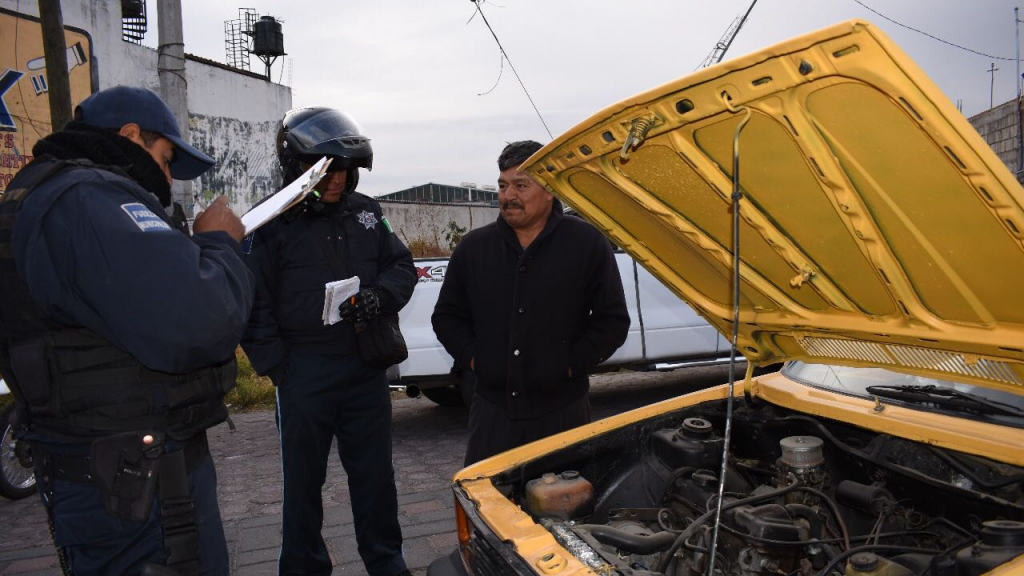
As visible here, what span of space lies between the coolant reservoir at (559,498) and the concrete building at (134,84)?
24.8 feet

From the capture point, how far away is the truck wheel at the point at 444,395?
6.55m

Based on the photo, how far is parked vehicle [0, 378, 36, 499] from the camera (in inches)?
170

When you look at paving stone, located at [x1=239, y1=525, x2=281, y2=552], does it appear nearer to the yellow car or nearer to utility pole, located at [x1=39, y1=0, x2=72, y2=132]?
the yellow car

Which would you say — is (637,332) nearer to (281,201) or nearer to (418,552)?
(418,552)

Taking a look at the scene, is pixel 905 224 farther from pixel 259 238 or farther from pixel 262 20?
pixel 262 20

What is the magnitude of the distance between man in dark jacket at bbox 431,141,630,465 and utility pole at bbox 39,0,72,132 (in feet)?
15.6

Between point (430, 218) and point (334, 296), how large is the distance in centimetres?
1824

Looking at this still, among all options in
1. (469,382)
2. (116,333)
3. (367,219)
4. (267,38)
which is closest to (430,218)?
(267,38)

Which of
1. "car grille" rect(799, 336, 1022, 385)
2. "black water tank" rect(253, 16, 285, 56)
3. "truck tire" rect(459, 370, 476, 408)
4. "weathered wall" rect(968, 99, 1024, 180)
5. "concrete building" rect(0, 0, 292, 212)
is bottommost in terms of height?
"truck tire" rect(459, 370, 476, 408)

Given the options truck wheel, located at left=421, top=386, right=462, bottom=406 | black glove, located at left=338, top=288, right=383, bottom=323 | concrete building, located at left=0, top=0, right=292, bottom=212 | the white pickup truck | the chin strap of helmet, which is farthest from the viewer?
concrete building, located at left=0, top=0, right=292, bottom=212

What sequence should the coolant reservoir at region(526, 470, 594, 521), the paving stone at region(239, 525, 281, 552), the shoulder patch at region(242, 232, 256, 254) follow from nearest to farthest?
the coolant reservoir at region(526, 470, 594, 521)
the shoulder patch at region(242, 232, 256, 254)
the paving stone at region(239, 525, 281, 552)

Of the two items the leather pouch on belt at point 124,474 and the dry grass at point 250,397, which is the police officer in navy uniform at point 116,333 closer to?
the leather pouch on belt at point 124,474

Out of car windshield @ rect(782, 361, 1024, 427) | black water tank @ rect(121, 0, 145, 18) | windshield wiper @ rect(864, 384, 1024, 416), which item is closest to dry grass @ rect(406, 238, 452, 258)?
black water tank @ rect(121, 0, 145, 18)

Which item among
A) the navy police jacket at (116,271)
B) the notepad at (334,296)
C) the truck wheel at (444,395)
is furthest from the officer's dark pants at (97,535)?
the truck wheel at (444,395)
